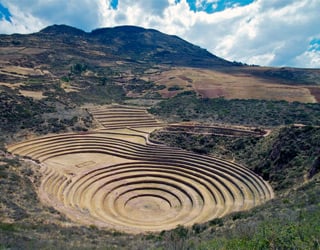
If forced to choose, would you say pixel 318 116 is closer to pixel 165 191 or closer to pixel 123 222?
pixel 165 191

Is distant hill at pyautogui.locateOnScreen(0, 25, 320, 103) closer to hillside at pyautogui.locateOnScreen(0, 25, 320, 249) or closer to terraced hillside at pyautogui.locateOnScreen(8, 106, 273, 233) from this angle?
hillside at pyautogui.locateOnScreen(0, 25, 320, 249)

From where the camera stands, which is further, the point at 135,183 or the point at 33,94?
the point at 33,94

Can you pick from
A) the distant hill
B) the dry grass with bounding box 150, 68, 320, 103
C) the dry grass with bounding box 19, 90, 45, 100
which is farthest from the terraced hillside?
the dry grass with bounding box 150, 68, 320, 103

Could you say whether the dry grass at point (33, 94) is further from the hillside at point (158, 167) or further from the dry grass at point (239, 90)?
the dry grass at point (239, 90)

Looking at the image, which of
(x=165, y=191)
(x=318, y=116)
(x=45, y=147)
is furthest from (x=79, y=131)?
(x=318, y=116)

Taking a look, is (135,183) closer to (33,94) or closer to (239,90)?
(33,94)

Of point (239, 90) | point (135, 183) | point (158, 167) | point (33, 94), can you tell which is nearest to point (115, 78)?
point (33, 94)
